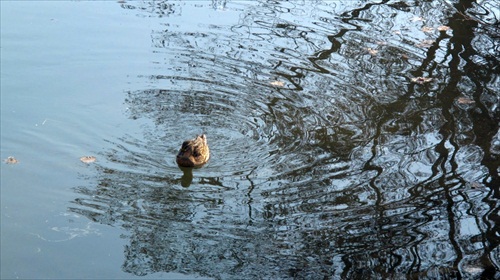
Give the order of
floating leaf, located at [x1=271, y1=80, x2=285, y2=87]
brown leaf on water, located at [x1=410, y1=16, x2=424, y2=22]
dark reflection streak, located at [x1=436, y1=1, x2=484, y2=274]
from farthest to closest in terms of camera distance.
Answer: brown leaf on water, located at [x1=410, y1=16, x2=424, y2=22] → floating leaf, located at [x1=271, y1=80, x2=285, y2=87] → dark reflection streak, located at [x1=436, y1=1, x2=484, y2=274]

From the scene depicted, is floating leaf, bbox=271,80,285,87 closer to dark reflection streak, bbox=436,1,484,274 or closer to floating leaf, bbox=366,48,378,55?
floating leaf, bbox=366,48,378,55

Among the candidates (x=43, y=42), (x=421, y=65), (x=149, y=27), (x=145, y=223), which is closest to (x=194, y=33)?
(x=149, y=27)

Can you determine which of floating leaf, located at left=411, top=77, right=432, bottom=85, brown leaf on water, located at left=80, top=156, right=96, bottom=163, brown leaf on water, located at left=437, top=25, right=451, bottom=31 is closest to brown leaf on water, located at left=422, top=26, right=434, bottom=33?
brown leaf on water, located at left=437, top=25, right=451, bottom=31

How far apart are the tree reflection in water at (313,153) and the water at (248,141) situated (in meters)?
0.03

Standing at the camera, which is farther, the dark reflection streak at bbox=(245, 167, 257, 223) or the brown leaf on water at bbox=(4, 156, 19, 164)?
the brown leaf on water at bbox=(4, 156, 19, 164)

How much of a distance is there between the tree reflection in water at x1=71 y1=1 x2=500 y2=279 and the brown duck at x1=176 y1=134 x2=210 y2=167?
15cm

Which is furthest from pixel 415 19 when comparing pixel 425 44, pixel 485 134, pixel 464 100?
pixel 485 134

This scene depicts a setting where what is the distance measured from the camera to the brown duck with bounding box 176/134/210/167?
33.0 ft

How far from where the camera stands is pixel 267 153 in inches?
417

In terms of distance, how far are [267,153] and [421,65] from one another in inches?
174

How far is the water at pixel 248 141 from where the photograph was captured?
8.48 m

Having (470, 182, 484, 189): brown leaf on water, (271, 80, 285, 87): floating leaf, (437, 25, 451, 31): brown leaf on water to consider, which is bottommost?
(271, 80, 285, 87): floating leaf

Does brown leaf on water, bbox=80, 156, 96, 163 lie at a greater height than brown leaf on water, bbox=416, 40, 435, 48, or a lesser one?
lesser

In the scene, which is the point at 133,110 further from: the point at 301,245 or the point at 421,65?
the point at 421,65
